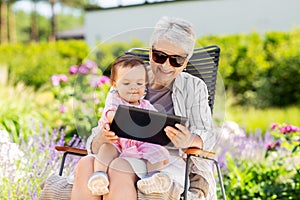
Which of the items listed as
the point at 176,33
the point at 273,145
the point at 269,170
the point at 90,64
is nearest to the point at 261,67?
the point at 273,145

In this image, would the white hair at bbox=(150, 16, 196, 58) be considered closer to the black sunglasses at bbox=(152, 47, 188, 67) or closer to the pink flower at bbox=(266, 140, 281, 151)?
the black sunglasses at bbox=(152, 47, 188, 67)

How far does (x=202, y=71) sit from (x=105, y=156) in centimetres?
72

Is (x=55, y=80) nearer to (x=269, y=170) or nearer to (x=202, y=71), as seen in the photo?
(x=269, y=170)

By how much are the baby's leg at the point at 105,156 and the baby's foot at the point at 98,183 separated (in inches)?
2.1

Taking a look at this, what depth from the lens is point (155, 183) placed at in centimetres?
253

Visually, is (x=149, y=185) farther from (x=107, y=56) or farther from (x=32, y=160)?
(x=32, y=160)

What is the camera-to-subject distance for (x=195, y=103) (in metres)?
2.82

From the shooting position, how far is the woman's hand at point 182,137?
2.59 metres

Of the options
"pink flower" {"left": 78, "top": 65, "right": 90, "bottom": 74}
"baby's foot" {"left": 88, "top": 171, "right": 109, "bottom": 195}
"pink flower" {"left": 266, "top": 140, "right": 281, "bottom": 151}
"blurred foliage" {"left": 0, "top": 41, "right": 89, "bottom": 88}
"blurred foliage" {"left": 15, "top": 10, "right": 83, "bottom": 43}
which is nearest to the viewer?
"baby's foot" {"left": 88, "top": 171, "right": 109, "bottom": 195}

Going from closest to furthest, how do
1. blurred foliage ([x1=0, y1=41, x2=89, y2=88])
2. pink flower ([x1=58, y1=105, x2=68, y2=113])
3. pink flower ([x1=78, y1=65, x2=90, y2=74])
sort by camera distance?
pink flower ([x1=78, y1=65, x2=90, y2=74]), pink flower ([x1=58, y1=105, x2=68, y2=113]), blurred foliage ([x1=0, y1=41, x2=89, y2=88])

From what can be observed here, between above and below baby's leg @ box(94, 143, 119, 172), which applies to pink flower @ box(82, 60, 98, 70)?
above

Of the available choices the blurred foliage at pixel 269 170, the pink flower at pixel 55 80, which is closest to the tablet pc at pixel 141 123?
the blurred foliage at pixel 269 170

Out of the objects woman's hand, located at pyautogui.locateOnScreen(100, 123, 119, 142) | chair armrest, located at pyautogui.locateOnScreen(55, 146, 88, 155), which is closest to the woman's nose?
woman's hand, located at pyautogui.locateOnScreen(100, 123, 119, 142)

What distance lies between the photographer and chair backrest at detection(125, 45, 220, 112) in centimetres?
294
